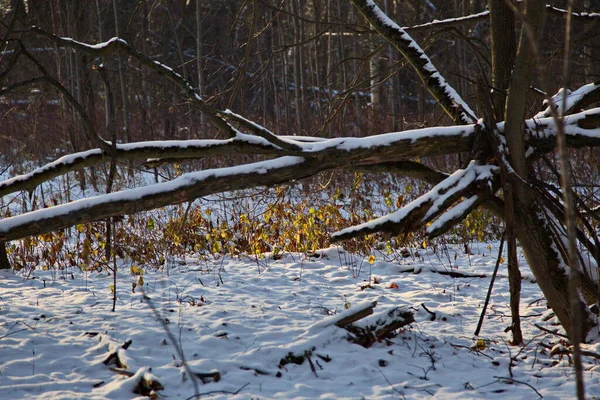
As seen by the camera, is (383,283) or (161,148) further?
(383,283)

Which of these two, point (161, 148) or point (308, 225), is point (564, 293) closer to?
point (161, 148)

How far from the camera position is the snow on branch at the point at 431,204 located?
127 inches

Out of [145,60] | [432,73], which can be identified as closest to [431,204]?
[432,73]

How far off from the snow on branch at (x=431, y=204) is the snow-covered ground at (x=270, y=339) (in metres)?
0.86

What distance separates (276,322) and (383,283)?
149 centimetres

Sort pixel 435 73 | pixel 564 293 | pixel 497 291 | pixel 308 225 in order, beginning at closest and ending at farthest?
pixel 564 293, pixel 435 73, pixel 497 291, pixel 308 225

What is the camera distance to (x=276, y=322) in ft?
13.8

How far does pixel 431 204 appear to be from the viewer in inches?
131

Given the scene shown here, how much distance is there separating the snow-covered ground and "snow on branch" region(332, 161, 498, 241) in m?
0.86

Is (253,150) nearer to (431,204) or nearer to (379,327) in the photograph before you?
(431,204)

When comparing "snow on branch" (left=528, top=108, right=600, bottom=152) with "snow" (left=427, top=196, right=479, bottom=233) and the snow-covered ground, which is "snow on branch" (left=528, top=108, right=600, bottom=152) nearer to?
"snow" (left=427, top=196, right=479, bottom=233)

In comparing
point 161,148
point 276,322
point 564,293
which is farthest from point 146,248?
point 564,293

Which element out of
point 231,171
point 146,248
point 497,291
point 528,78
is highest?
point 528,78

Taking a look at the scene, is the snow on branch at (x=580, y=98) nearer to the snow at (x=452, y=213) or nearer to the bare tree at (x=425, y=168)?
the bare tree at (x=425, y=168)
